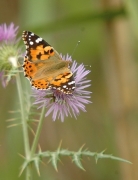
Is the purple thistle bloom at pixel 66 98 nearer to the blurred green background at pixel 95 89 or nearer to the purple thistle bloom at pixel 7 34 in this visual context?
the purple thistle bloom at pixel 7 34

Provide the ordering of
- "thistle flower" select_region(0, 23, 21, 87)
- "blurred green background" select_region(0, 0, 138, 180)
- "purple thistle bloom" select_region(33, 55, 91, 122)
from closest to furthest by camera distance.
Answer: "purple thistle bloom" select_region(33, 55, 91, 122), "thistle flower" select_region(0, 23, 21, 87), "blurred green background" select_region(0, 0, 138, 180)

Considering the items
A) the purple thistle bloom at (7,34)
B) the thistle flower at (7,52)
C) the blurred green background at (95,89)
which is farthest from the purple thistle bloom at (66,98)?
the blurred green background at (95,89)

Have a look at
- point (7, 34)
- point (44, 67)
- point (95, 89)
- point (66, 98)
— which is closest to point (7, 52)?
point (7, 34)

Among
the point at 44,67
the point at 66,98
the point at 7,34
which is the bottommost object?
the point at 66,98

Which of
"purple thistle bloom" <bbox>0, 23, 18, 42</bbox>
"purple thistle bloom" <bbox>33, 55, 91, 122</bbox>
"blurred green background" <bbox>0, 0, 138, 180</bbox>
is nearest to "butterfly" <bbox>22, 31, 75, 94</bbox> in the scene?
"purple thistle bloom" <bbox>33, 55, 91, 122</bbox>

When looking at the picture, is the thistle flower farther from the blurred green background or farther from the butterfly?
the blurred green background

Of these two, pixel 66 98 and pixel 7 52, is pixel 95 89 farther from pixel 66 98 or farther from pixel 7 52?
pixel 66 98
